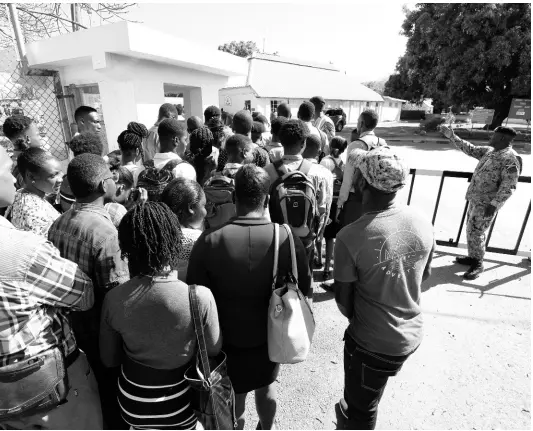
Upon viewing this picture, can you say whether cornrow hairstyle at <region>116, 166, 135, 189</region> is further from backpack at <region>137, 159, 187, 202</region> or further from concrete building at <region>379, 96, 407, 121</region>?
concrete building at <region>379, 96, 407, 121</region>

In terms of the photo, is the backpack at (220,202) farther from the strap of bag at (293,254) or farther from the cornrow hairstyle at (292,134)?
the strap of bag at (293,254)

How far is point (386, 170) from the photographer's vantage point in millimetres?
1674

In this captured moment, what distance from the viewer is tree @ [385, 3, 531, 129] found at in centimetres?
1716

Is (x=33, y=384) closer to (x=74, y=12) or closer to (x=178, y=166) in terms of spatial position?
(x=178, y=166)

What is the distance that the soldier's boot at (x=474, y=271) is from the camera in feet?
13.5

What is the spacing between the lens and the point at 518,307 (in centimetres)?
360

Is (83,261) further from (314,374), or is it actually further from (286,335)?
(314,374)

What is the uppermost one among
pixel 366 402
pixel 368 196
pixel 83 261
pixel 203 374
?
pixel 368 196

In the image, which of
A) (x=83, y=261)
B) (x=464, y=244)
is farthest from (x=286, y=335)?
(x=464, y=244)

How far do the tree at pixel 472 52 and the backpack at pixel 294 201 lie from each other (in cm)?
2038

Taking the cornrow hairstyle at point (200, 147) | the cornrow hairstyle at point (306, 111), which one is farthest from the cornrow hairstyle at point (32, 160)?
the cornrow hairstyle at point (306, 111)

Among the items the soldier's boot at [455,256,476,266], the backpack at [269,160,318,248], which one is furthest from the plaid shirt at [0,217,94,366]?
the soldier's boot at [455,256,476,266]

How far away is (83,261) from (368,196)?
1.58 meters

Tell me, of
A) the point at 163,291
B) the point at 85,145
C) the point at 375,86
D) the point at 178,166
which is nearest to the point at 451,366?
the point at 163,291
